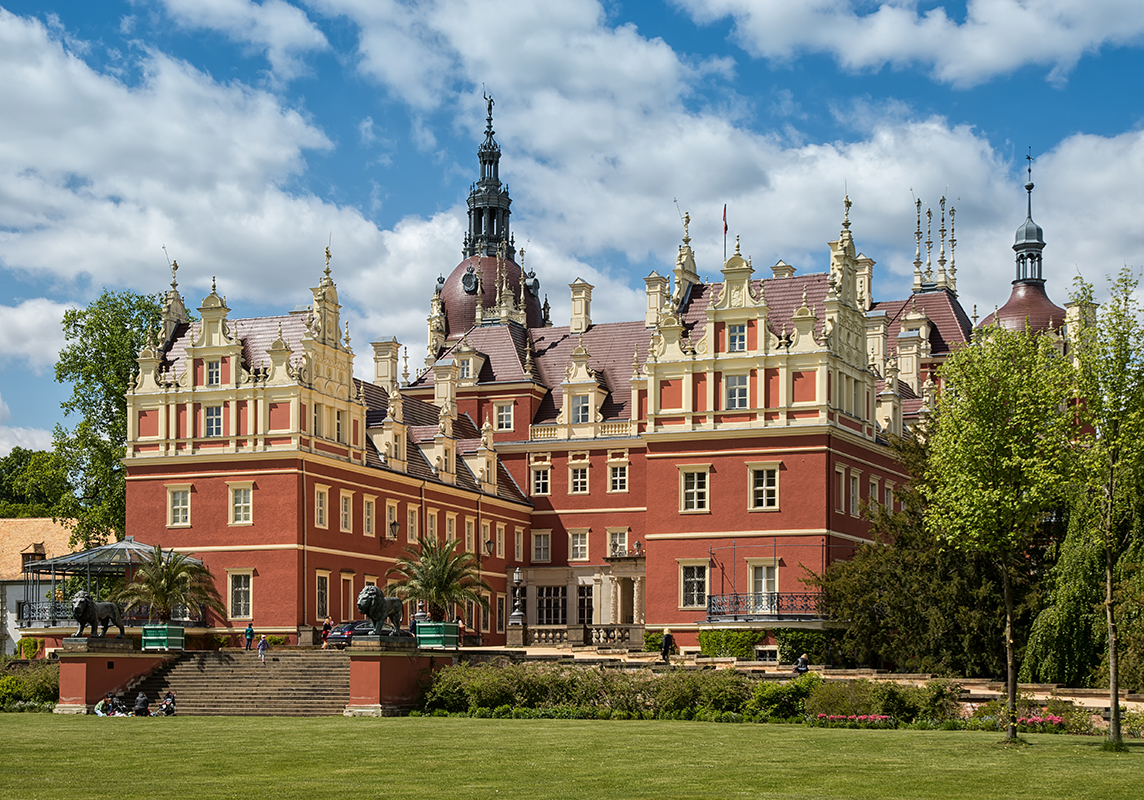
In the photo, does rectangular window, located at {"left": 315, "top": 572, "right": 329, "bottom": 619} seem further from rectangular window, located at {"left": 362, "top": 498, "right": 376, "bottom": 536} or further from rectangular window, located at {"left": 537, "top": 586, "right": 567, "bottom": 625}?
rectangular window, located at {"left": 537, "top": 586, "right": 567, "bottom": 625}

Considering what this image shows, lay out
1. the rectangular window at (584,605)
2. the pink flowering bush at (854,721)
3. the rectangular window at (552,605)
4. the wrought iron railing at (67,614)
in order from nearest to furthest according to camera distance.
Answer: the pink flowering bush at (854,721)
the wrought iron railing at (67,614)
the rectangular window at (584,605)
the rectangular window at (552,605)

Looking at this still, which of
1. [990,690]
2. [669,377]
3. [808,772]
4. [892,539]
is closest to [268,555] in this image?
[669,377]

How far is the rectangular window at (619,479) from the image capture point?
71875mm

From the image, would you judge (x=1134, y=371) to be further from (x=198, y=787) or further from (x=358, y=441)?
(x=358, y=441)

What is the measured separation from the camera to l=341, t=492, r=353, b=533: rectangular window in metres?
60.4

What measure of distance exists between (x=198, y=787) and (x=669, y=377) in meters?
37.3

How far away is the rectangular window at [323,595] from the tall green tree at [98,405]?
1350 cm

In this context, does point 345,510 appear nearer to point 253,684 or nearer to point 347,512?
point 347,512

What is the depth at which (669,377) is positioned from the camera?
57.6 m

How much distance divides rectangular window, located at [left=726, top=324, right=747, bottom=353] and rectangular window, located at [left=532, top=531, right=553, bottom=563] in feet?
67.0

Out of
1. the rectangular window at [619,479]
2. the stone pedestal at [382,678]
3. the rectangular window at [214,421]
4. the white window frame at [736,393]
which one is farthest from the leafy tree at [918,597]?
the rectangular window at [214,421]

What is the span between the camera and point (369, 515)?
6247 cm

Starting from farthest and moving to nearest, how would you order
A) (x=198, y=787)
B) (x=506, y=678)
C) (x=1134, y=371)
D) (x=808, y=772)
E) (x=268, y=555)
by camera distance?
(x=268, y=555)
(x=506, y=678)
(x=1134, y=371)
(x=808, y=772)
(x=198, y=787)

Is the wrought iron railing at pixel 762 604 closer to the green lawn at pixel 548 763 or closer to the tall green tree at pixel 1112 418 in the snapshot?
the green lawn at pixel 548 763
